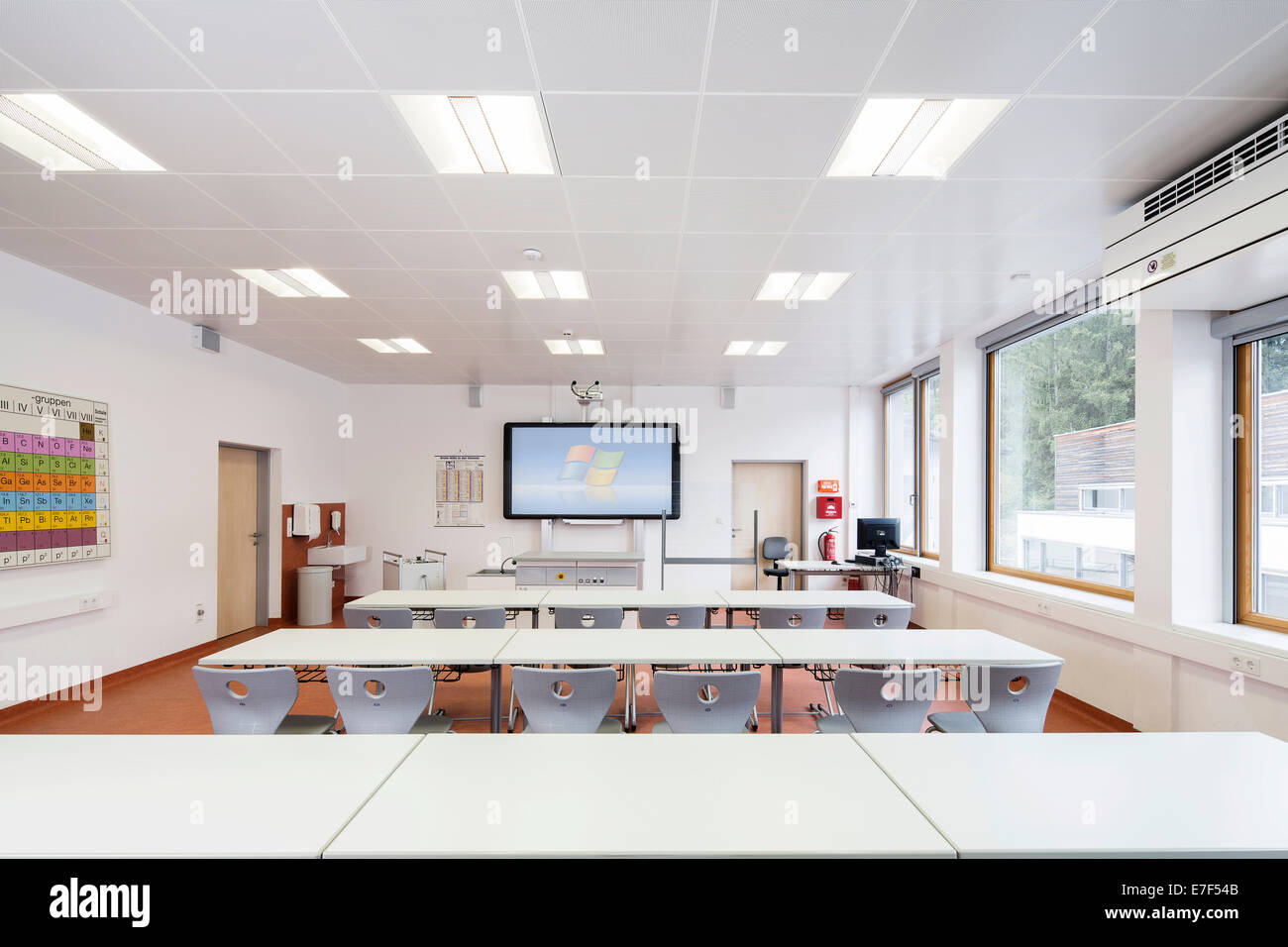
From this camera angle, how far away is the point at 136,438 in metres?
4.71

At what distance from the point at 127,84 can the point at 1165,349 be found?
5014mm

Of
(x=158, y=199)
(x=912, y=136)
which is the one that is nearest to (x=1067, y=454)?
(x=912, y=136)

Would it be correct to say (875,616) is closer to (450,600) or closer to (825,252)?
(825,252)

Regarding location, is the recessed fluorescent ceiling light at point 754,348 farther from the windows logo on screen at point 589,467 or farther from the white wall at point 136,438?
the white wall at point 136,438

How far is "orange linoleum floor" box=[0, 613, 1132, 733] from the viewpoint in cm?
382

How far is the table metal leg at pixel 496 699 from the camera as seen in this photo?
2734mm

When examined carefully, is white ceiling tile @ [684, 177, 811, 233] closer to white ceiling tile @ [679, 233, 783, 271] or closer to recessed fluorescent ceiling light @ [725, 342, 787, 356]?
white ceiling tile @ [679, 233, 783, 271]

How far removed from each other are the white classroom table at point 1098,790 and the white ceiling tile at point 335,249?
11.7 ft

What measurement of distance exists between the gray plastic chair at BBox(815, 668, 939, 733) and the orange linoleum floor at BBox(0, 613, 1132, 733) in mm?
1459

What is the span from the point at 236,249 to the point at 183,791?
3380mm
